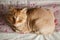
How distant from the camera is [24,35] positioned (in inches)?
46.6

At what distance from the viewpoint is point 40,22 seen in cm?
119

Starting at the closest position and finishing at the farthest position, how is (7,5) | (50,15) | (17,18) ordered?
1. (17,18)
2. (50,15)
3. (7,5)

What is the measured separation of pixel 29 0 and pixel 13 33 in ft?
1.20

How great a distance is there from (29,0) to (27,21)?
0.96 ft

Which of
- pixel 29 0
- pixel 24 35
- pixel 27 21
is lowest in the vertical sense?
pixel 24 35

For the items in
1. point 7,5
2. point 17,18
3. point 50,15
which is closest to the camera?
point 17,18

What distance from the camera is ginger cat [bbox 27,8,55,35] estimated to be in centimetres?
118

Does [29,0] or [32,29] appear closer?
[32,29]

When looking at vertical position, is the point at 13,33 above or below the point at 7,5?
below

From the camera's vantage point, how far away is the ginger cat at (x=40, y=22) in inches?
46.5

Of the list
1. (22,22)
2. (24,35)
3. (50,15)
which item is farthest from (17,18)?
(50,15)

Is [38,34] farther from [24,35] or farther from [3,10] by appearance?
[3,10]

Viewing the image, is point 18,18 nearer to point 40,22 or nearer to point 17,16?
point 17,16

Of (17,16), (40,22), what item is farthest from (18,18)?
(40,22)
